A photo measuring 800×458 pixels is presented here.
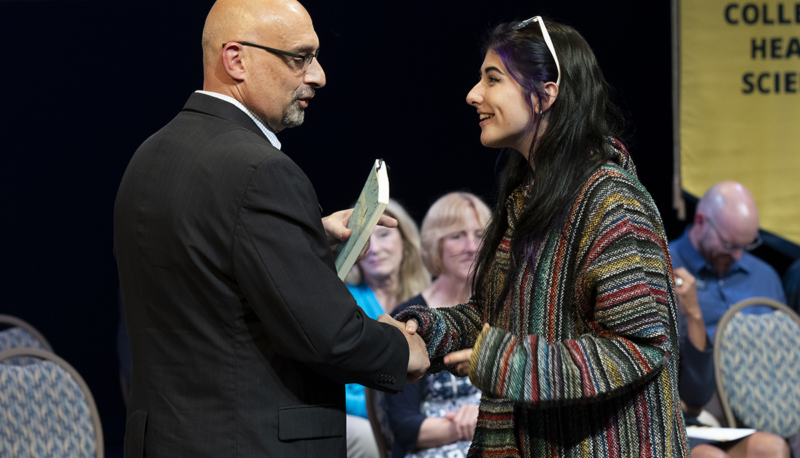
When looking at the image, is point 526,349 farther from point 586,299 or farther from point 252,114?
point 252,114

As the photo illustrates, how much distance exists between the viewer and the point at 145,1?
4641 mm

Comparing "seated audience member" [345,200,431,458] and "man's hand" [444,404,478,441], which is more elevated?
"seated audience member" [345,200,431,458]

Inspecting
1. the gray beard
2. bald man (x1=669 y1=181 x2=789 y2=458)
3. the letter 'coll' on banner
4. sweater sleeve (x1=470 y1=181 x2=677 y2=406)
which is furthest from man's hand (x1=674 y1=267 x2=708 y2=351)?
the gray beard

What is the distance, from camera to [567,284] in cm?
140

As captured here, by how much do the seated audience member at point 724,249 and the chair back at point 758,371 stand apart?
0.87 m

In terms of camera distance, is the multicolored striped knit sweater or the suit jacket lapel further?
the suit jacket lapel

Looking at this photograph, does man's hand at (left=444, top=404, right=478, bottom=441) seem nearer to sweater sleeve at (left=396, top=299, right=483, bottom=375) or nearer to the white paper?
the white paper

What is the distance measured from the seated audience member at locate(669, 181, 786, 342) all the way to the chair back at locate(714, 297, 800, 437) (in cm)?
87

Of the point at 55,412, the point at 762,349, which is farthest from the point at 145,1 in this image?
the point at 762,349

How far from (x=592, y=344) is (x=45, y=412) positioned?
1.49 m

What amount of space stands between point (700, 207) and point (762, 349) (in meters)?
1.27

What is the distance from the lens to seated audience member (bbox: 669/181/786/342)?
13.3 feet

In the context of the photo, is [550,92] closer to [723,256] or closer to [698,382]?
[698,382]

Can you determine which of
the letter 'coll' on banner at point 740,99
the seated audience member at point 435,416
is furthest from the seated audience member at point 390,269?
the letter 'coll' on banner at point 740,99
